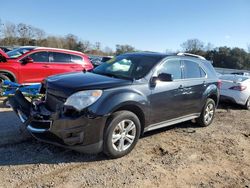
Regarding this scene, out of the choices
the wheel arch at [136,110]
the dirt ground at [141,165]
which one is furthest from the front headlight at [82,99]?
the dirt ground at [141,165]

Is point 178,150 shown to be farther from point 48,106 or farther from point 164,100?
point 48,106

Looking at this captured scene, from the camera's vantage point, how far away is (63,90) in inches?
186

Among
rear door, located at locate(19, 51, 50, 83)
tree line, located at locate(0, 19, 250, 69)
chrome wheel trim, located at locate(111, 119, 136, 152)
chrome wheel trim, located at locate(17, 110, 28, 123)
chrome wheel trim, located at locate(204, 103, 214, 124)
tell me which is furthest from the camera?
tree line, located at locate(0, 19, 250, 69)

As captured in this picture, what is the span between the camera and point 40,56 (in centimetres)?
1067

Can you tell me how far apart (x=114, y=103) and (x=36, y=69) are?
21.1 ft

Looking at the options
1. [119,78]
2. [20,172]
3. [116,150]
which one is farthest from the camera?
[119,78]

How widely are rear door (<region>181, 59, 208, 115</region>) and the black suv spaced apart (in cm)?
2

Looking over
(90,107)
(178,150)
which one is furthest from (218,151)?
(90,107)

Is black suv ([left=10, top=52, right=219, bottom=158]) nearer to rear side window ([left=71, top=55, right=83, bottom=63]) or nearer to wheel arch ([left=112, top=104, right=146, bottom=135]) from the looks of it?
wheel arch ([left=112, top=104, right=146, bottom=135])

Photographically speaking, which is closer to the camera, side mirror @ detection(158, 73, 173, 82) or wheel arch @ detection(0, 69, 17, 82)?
side mirror @ detection(158, 73, 173, 82)

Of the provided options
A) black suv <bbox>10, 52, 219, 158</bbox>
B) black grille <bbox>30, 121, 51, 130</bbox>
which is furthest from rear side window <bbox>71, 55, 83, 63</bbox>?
black grille <bbox>30, 121, 51, 130</bbox>

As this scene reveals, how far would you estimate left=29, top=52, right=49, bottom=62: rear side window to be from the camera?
34.5ft

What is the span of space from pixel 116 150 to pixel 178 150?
1386 millimetres

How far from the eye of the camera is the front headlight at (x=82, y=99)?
4.45 meters
